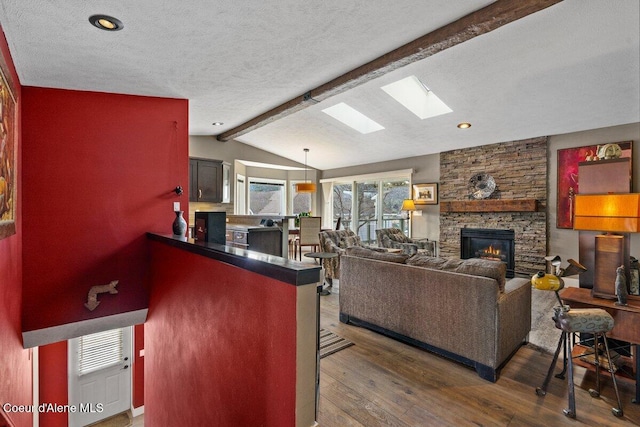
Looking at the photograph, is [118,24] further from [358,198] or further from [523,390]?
[358,198]

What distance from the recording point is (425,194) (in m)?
7.07

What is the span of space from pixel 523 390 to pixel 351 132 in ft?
17.0

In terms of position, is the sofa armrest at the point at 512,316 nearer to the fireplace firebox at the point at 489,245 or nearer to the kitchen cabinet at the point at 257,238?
the fireplace firebox at the point at 489,245

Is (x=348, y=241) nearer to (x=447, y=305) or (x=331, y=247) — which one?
(x=331, y=247)

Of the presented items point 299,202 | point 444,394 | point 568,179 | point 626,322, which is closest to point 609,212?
point 626,322

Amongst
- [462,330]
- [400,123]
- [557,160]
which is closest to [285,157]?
[400,123]

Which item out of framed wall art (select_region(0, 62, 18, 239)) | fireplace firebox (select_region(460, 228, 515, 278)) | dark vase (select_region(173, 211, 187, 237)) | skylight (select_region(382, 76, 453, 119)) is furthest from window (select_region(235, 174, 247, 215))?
framed wall art (select_region(0, 62, 18, 239))

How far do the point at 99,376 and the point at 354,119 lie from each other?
6277 millimetres

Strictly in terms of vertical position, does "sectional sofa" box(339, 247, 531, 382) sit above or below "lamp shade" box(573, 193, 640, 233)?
below

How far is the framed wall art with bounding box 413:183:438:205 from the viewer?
691 cm

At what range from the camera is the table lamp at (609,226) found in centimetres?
226

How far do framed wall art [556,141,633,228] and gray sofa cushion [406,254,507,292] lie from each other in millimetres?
3653

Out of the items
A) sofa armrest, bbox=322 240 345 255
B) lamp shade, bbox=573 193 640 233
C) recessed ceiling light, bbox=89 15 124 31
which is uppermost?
recessed ceiling light, bbox=89 15 124 31

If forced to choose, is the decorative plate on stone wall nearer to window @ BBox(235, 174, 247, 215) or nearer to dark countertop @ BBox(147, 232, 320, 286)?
dark countertop @ BBox(147, 232, 320, 286)
